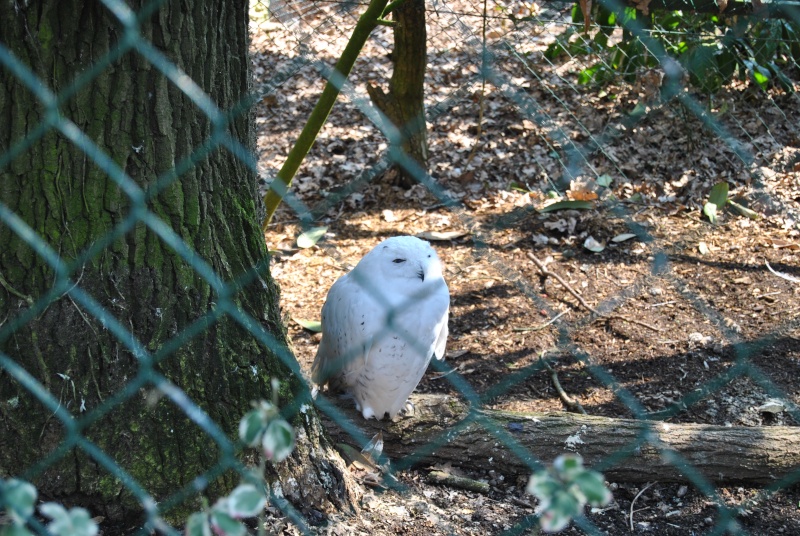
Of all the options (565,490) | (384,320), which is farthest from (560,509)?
(384,320)

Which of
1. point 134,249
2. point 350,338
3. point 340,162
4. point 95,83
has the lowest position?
point 340,162

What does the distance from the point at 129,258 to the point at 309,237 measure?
8.59 feet

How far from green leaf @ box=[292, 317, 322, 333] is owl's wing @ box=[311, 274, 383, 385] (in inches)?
25.7

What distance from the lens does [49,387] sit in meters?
1.90

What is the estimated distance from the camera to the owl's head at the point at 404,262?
2883 millimetres

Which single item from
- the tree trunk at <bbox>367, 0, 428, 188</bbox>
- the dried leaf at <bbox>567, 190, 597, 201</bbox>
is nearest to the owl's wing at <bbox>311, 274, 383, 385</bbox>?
the tree trunk at <bbox>367, 0, 428, 188</bbox>

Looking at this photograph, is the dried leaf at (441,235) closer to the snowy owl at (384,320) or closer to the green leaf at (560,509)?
the snowy owl at (384,320)

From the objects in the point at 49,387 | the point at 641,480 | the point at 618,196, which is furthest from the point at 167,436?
the point at 618,196

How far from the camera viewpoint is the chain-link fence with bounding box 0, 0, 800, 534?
5.86ft

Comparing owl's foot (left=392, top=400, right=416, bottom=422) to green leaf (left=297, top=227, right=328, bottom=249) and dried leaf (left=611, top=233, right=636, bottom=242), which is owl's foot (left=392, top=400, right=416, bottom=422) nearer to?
green leaf (left=297, top=227, right=328, bottom=249)

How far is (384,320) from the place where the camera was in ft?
9.17

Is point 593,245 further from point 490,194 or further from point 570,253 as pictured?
point 490,194

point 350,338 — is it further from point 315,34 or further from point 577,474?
point 315,34

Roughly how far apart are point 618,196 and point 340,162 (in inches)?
74.3
